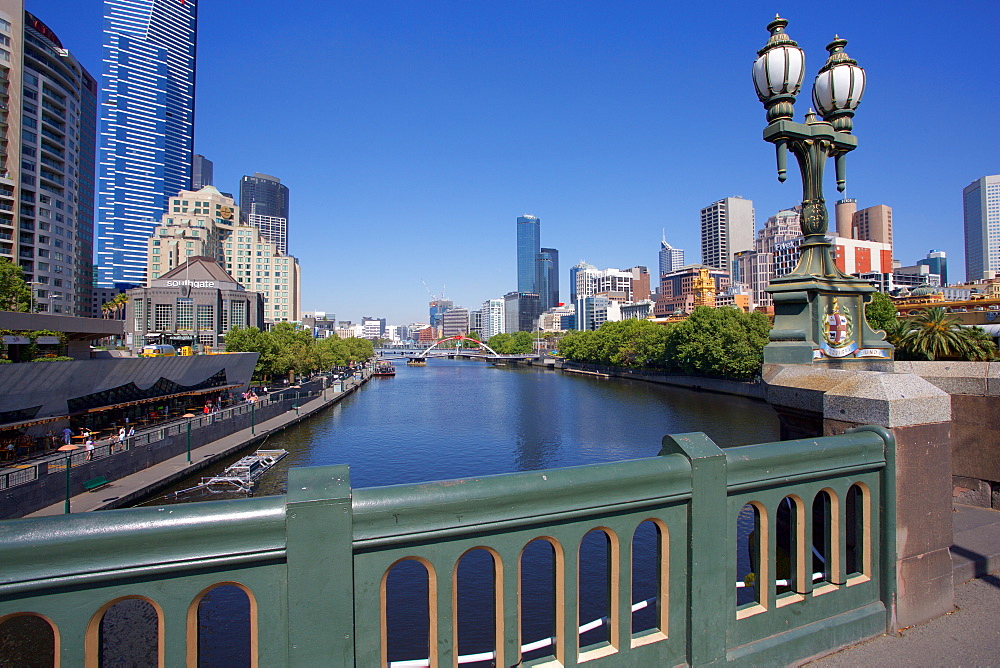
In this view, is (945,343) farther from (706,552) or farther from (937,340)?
(706,552)

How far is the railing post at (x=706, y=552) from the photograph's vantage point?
11.4ft

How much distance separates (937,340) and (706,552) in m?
24.9

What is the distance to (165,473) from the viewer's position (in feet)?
79.5

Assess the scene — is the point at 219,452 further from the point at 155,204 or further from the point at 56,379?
the point at 155,204

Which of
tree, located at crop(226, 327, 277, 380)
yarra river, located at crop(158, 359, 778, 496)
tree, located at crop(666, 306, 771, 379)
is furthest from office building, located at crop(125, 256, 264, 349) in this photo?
tree, located at crop(666, 306, 771, 379)

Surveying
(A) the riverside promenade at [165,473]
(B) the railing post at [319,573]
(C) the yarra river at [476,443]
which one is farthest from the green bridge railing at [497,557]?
(A) the riverside promenade at [165,473]

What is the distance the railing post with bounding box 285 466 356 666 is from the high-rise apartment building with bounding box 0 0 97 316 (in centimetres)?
7573

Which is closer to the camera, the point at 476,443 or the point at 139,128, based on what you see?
the point at 476,443

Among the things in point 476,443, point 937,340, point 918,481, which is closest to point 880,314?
point 937,340

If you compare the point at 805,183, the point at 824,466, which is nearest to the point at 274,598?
the point at 824,466

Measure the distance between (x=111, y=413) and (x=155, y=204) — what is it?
17434cm

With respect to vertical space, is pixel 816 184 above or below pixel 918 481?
above

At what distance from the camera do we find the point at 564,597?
10.4ft

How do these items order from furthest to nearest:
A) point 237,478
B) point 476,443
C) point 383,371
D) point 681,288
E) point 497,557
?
point 681,288, point 383,371, point 476,443, point 237,478, point 497,557
